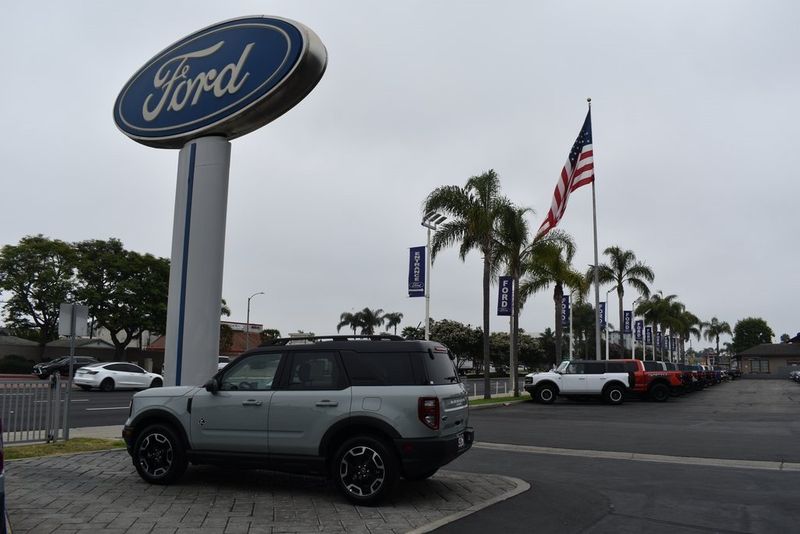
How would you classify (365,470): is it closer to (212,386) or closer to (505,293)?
(212,386)

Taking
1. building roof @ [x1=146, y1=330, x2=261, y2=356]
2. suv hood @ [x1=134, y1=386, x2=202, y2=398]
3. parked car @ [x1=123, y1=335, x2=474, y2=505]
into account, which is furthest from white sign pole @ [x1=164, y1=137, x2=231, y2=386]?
building roof @ [x1=146, y1=330, x2=261, y2=356]

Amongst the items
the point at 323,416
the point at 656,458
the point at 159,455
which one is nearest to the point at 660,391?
the point at 656,458

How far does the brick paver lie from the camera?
6250 mm

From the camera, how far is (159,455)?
8.13 meters

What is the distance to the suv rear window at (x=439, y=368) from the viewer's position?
724cm

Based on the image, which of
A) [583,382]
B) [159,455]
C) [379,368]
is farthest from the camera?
[583,382]

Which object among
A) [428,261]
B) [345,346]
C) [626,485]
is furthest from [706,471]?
[428,261]

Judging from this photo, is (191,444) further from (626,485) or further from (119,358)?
(119,358)

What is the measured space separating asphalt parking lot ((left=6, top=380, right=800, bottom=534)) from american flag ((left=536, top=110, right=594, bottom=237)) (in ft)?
51.1

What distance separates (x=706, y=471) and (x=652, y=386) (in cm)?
1890

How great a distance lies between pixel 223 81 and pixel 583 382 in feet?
66.8

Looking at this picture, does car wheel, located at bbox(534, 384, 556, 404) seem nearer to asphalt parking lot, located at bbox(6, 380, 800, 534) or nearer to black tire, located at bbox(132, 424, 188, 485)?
asphalt parking lot, located at bbox(6, 380, 800, 534)

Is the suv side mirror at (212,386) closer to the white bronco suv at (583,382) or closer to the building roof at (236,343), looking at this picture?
the white bronco suv at (583,382)

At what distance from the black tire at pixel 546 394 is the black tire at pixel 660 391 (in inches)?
172
